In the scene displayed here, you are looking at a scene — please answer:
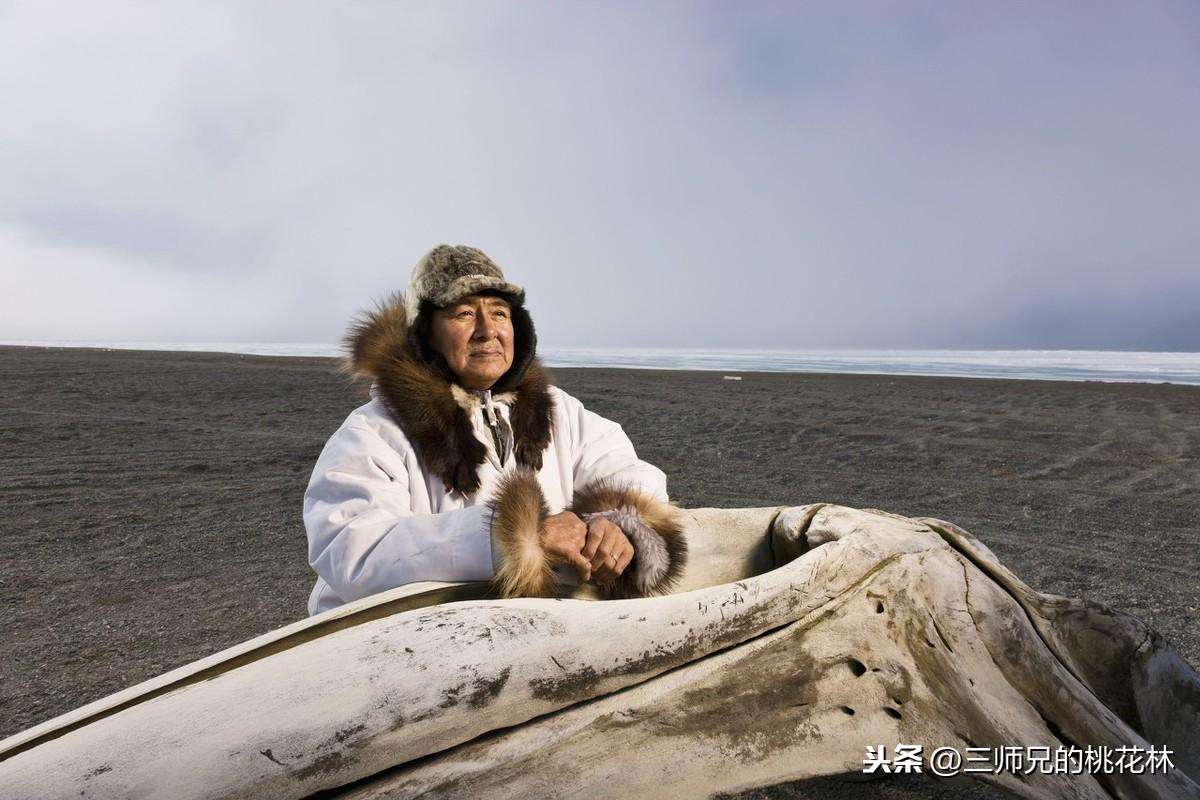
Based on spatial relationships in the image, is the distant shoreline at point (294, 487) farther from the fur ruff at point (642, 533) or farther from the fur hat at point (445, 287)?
the fur ruff at point (642, 533)

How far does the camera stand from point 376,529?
6.04 feet

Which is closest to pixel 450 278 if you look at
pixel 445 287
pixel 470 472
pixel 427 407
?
pixel 445 287

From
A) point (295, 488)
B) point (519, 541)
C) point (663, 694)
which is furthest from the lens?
point (295, 488)

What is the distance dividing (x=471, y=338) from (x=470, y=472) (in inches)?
17.7

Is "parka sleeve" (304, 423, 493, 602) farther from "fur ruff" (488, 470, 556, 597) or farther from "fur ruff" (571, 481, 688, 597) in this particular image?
"fur ruff" (571, 481, 688, 597)

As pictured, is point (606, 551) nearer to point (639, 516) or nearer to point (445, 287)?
point (639, 516)

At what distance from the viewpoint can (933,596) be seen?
1.65 m

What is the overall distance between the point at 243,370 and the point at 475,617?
68.2 feet

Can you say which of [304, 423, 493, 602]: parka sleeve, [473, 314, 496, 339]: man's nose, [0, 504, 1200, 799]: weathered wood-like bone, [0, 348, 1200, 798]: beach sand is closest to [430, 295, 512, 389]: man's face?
[473, 314, 496, 339]: man's nose

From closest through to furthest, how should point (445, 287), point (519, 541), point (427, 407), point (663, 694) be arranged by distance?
point (663, 694)
point (519, 541)
point (427, 407)
point (445, 287)

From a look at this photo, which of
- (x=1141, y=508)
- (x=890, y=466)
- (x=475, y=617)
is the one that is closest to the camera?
(x=475, y=617)

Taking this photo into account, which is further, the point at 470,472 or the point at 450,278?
the point at 450,278

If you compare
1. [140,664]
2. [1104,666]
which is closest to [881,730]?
[1104,666]

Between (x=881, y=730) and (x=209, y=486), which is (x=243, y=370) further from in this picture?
(x=881, y=730)
